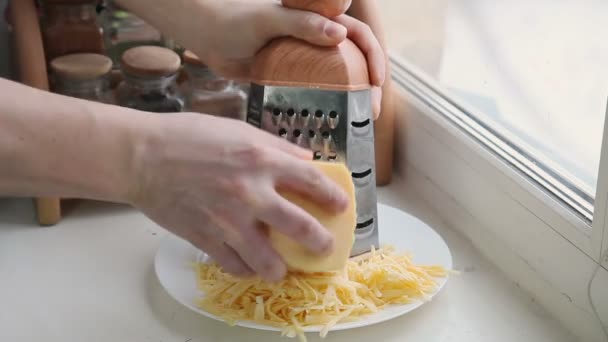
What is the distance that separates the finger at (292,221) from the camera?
63cm

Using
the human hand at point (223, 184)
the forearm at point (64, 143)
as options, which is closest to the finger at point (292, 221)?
the human hand at point (223, 184)

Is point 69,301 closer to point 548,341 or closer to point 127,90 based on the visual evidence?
point 127,90

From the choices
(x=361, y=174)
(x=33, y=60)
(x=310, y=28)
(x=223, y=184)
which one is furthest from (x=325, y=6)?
(x=33, y=60)

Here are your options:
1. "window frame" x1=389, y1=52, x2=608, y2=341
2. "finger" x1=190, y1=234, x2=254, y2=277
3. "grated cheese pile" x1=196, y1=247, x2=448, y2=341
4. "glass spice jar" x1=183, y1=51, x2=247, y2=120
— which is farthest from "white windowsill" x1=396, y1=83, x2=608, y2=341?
"finger" x1=190, y1=234, x2=254, y2=277

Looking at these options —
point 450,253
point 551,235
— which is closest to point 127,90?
point 450,253

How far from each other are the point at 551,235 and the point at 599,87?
178 mm

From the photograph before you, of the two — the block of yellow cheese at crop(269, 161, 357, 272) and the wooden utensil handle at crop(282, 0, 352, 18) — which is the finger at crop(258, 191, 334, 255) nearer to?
the block of yellow cheese at crop(269, 161, 357, 272)

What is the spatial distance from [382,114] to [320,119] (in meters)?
0.32

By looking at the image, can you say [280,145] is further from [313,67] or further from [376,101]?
[376,101]

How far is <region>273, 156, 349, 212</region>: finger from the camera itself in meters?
0.64

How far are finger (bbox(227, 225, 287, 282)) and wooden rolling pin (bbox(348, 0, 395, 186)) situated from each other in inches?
18.1

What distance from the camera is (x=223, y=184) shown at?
0.63 metres

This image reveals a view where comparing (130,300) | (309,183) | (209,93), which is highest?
(309,183)

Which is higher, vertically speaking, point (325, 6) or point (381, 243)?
point (325, 6)
